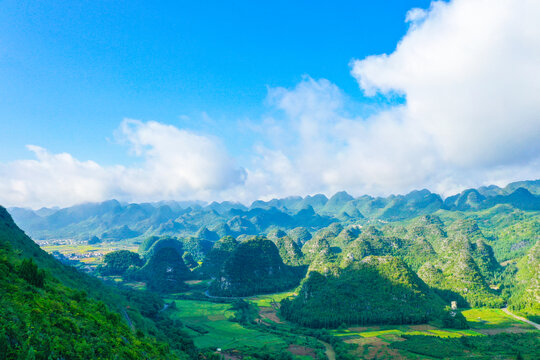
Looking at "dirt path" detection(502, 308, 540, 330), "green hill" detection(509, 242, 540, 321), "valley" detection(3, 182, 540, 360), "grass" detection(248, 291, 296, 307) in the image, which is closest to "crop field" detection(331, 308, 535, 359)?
"valley" detection(3, 182, 540, 360)

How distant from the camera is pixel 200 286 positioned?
6201 inches

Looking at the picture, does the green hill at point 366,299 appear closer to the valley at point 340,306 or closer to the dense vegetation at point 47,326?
the valley at point 340,306

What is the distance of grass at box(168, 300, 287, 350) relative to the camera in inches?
3063

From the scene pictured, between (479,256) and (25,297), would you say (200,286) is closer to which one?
(25,297)

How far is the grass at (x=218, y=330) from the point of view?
255 feet

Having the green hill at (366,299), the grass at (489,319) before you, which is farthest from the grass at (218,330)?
the grass at (489,319)

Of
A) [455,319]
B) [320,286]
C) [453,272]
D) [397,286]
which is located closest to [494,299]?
[453,272]

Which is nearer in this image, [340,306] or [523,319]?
[340,306]

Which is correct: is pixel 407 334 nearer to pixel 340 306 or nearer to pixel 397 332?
pixel 397 332

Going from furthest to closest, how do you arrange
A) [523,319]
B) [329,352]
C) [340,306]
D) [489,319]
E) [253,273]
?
[253,273] < [523,319] < [489,319] < [340,306] < [329,352]

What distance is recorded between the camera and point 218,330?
295ft

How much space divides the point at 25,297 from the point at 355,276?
105 meters

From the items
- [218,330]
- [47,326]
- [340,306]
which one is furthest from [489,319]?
[47,326]

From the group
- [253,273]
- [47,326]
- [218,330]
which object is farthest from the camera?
[253,273]
